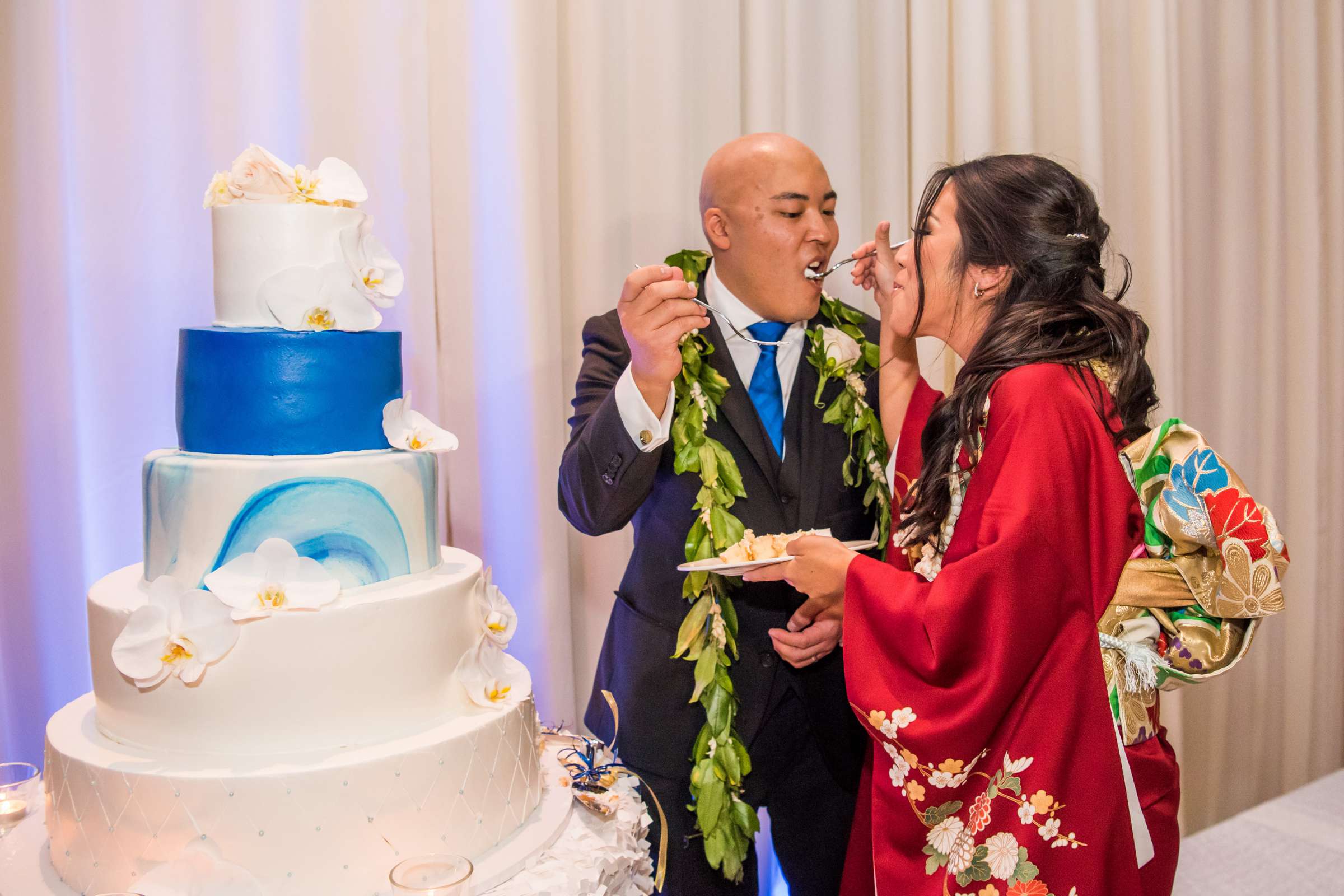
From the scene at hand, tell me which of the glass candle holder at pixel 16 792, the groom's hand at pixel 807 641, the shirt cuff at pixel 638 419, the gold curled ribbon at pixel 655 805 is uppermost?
the shirt cuff at pixel 638 419

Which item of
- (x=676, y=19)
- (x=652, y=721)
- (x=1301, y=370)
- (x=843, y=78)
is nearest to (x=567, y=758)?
(x=652, y=721)

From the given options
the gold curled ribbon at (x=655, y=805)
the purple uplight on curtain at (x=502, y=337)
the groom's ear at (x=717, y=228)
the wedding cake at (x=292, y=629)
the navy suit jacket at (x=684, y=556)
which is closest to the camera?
the wedding cake at (x=292, y=629)

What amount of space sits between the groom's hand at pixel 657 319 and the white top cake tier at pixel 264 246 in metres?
0.51

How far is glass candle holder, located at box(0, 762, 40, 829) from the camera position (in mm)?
1517

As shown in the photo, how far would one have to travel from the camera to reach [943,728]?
1.41 metres

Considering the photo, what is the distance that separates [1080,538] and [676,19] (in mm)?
1828

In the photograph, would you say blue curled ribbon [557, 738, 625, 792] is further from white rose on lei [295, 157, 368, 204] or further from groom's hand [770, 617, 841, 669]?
white rose on lei [295, 157, 368, 204]

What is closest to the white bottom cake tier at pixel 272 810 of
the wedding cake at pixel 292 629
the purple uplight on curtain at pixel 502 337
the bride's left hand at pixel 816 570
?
the wedding cake at pixel 292 629

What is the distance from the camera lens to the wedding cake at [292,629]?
1.27 m

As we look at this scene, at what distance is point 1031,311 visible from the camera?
157cm

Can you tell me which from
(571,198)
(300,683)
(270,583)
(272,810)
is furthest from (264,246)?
(571,198)

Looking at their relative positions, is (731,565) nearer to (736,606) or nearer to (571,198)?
(736,606)

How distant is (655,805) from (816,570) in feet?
2.09

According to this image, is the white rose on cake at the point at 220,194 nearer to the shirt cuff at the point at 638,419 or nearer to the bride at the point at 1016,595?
the shirt cuff at the point at 638,419
